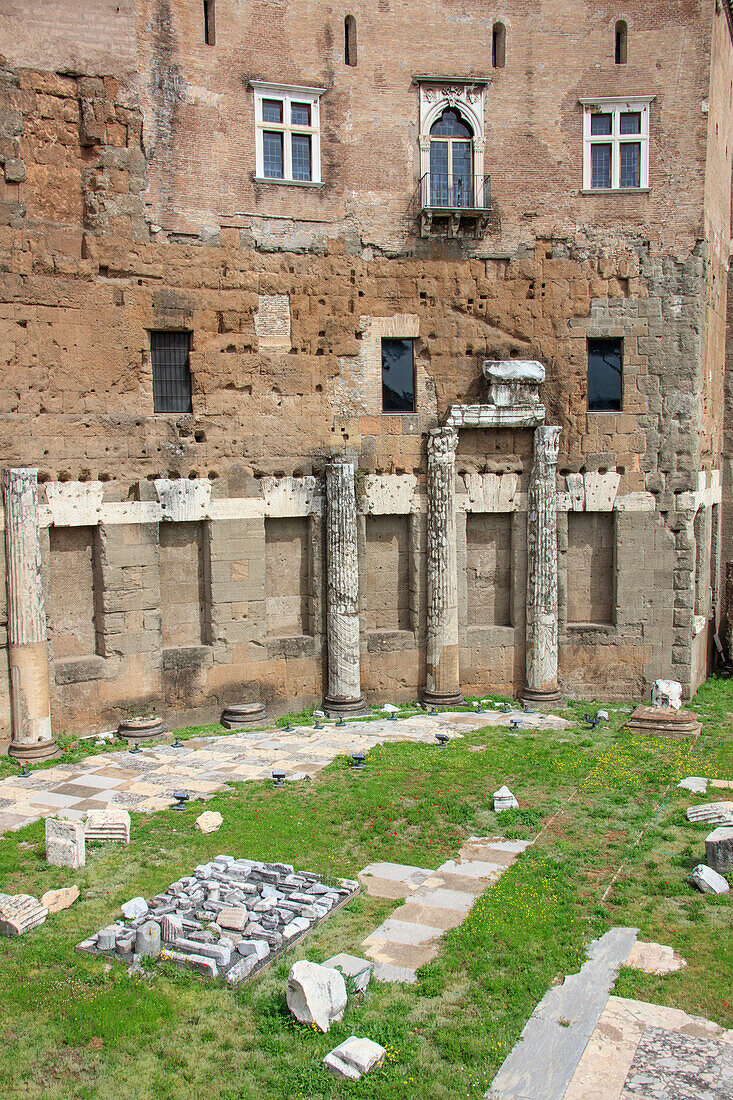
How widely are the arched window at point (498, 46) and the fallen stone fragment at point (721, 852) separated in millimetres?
15135

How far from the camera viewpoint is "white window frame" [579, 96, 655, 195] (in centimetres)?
1850

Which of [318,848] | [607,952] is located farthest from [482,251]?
[607,952]

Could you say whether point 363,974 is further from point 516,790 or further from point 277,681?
point 277,681

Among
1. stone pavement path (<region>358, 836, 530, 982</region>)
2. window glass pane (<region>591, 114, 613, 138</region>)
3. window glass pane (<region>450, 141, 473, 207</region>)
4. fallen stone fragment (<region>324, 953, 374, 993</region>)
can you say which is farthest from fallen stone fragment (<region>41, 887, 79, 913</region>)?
window glass pane (<region>591, 114, 613, 138</region>)

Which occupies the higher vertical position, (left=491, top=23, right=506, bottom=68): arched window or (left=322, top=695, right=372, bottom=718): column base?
(left=491, top=23, right=506, bottom=68): arched window

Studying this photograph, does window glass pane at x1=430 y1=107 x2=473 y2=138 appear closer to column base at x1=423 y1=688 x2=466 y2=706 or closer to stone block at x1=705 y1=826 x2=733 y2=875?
column base at x1=423 y1=688 x2=466 y2=706

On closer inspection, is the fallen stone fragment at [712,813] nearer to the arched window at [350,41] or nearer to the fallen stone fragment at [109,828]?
the fallen stone fragment at [109,828]

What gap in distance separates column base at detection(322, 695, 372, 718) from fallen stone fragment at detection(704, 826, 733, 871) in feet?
27.3

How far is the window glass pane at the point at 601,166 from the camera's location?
18.8 m

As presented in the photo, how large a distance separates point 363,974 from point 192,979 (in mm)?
1548

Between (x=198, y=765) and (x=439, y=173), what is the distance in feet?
39.9

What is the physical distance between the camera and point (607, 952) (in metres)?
8.89

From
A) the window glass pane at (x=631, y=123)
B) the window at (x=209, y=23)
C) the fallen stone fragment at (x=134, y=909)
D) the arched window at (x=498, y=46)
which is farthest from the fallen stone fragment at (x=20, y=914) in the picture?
the window glass pane at (x=631, y=123)

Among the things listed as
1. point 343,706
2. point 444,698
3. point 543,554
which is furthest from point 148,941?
point 543,554
